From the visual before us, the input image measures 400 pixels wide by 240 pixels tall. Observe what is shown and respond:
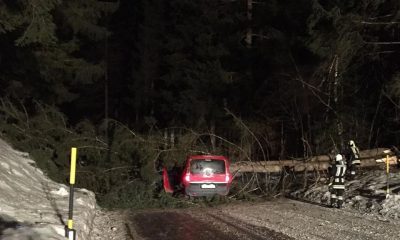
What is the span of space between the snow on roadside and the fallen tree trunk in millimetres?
830

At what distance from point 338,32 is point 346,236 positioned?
36.6 feet

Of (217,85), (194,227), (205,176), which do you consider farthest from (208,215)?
(217,85)

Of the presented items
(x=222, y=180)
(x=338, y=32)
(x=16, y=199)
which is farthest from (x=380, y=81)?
(x=16, y=199)

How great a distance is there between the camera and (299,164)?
68.5ft

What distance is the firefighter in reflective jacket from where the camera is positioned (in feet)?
53.6

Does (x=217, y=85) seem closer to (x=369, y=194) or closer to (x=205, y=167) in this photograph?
(x=205, y=167)

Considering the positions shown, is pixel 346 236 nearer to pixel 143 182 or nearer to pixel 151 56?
pixel 143 182

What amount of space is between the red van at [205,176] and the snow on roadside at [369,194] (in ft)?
10.2

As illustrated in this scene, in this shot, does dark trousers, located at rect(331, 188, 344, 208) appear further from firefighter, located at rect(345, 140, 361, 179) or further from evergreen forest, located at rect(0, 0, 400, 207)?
evergreen forest, located at rect(0, 0, 400, 207)

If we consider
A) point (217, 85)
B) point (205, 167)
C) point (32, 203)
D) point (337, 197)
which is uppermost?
point (217, 85)

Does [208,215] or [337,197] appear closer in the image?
[208,215]

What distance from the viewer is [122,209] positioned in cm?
1769

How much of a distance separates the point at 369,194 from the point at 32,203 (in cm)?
1032

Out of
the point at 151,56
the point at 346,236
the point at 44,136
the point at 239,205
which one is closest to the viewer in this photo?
the point at 346,236
